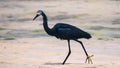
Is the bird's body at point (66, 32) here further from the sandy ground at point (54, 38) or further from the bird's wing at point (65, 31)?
the sandy ground at point (54, 38)

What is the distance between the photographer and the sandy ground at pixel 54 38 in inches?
595

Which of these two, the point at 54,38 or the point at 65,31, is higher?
the point at 65,31

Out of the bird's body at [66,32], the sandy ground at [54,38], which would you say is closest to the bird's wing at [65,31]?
the bird's body at [66,32]

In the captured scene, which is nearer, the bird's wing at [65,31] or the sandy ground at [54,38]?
the bird's wing at [65,31]

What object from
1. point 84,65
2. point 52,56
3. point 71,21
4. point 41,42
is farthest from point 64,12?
point 84,65

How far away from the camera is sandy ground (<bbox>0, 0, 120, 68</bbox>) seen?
15.1 m

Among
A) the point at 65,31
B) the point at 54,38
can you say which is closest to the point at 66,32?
the point at 65,31

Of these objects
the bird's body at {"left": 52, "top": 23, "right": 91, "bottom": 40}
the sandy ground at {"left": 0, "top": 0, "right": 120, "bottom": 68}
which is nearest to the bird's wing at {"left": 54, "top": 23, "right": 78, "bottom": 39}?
the bird's body at {"left": 52, "top": 23, "right": 91, "bottom": 40}

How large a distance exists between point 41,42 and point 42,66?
629 centimetres

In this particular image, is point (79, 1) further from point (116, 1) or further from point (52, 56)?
point (52, 56)

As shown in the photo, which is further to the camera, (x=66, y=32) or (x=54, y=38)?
(x=54, y=38)

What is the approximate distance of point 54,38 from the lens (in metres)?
20.5

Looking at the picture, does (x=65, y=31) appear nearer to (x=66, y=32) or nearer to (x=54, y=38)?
(x=66, y=32)

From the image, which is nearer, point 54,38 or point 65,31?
point 65,31
